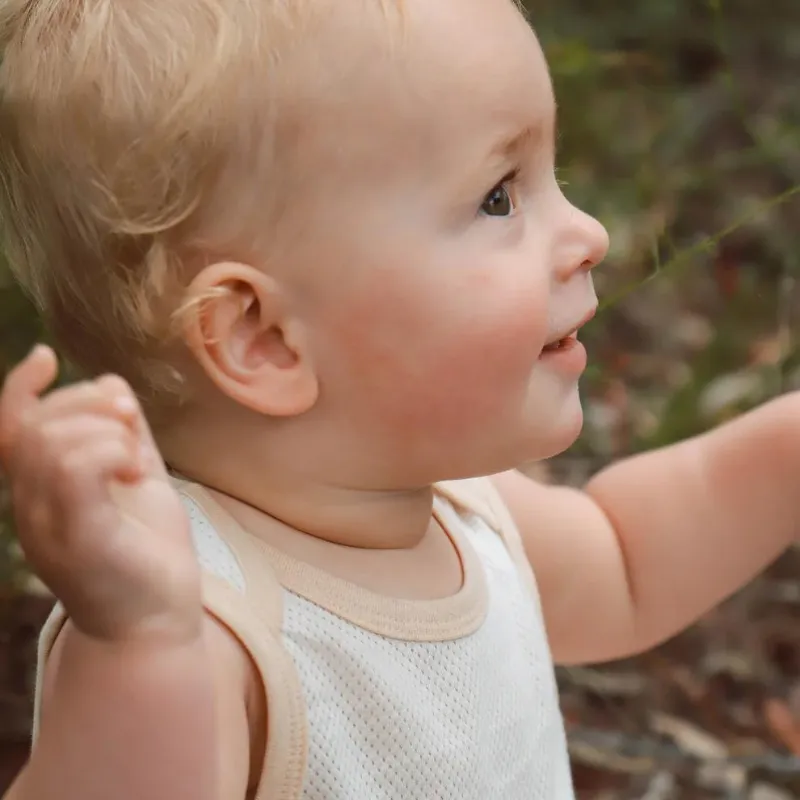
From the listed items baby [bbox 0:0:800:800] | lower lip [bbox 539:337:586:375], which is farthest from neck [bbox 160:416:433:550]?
lower lip [bbox 539:337:586:375]

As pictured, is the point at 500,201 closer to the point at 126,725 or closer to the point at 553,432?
the point at 553,432

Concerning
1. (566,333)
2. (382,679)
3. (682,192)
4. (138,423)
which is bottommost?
(682,192)

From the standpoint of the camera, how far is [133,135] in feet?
1.61

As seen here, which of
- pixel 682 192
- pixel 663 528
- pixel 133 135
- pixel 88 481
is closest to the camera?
pixel 88 481

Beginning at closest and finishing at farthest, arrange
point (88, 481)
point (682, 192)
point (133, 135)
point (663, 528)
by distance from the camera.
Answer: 1. point (88, 481)
2. point (133, 135)
3. point (663, 528)
4. point (682, 192)

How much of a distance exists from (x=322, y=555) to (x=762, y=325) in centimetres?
70

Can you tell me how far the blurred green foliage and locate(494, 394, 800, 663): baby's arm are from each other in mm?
339

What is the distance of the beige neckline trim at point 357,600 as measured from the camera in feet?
1.79

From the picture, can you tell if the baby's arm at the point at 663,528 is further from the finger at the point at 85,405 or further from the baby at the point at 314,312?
the finger at the point at 85,405

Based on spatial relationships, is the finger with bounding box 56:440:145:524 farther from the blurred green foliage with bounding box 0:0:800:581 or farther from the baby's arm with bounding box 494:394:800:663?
the blurred green foliage with bounding box 0:0:800:581

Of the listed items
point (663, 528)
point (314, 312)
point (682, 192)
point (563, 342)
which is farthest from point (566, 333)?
point (682, 192)

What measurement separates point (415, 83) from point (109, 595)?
0.26 meters

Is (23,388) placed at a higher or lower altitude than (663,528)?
higher

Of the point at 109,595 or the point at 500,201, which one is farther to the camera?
the point at 500,201
